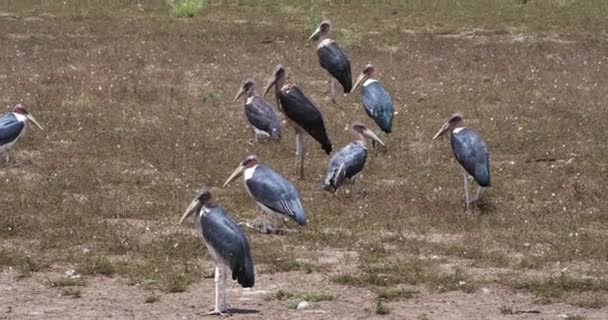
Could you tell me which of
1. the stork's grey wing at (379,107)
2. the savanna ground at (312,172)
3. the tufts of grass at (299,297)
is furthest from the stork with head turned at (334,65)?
the tufts of grass at (299,297)

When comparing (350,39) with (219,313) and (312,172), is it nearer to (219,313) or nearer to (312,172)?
(312,172)

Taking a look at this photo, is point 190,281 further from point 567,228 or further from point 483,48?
point 483,48

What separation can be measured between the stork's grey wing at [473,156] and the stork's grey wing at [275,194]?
2952 millimetres

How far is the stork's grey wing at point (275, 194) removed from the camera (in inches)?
565

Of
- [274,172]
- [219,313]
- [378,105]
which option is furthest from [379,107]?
[219,313]

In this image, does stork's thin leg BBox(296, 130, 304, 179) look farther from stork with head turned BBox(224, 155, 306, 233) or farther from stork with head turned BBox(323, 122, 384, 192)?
stork with head turned BBox(224, 155, 306, 233)

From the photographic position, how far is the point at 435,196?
17078 mm

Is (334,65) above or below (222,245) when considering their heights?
above

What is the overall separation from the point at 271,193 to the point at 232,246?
2900 millimetres

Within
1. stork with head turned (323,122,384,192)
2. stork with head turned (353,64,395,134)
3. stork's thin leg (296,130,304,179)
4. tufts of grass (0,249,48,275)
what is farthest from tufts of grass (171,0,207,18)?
tufts of grass (0,249,48,275)

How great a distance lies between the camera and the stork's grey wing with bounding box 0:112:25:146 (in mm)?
18438

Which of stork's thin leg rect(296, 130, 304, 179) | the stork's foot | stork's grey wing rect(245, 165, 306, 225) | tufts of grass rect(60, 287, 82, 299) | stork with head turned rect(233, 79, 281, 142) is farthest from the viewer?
stork with head turned rect(233, 79, 281, 142)

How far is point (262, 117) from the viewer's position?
19.8 m

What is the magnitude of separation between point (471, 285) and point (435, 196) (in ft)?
13.2
